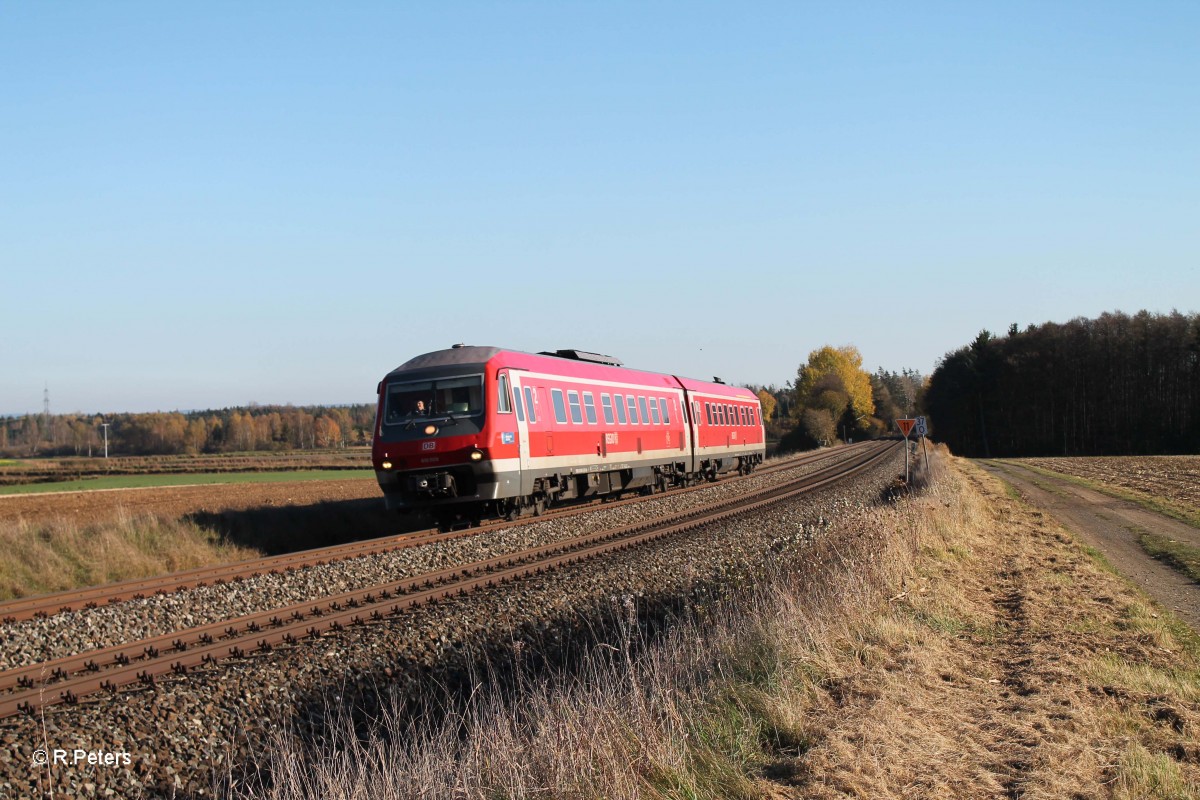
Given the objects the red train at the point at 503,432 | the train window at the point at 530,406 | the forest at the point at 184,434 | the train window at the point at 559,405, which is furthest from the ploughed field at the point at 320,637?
the forest at the point at 184,434

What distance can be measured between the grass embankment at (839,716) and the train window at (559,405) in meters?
10.0

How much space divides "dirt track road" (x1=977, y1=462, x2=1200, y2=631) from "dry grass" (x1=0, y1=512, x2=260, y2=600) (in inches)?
564

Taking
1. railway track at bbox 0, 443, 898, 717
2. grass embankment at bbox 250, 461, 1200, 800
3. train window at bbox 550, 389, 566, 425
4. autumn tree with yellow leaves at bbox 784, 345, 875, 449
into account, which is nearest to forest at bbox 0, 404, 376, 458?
autumn tree with yellow leaves at bbox 784, 345, 875, 449

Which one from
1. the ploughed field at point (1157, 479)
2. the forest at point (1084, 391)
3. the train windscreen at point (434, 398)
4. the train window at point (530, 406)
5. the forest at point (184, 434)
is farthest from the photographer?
the forest at point (184, 434)

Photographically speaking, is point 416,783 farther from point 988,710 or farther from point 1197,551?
point 1197,551

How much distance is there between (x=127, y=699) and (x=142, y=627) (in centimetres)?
321

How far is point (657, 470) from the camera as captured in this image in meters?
27.6

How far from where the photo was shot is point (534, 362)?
19766 millimetres

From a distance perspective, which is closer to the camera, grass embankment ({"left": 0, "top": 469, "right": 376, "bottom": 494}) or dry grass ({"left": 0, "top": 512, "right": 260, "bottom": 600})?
dry grass ({"left": 0, "top": 512, "right": 260, "bottom": 600})

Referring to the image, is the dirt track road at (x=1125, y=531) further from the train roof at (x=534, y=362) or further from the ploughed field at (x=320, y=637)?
the train roof at (x=534, y=362)

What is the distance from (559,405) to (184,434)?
423ft

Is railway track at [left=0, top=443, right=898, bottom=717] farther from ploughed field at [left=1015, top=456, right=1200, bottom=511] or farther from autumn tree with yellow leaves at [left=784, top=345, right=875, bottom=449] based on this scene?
autumn tree with yellow leaves at [left=784, top=345, right=875, bottom=449]

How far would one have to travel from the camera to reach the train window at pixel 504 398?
17.6 m

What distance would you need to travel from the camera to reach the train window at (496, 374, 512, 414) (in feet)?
57.8
